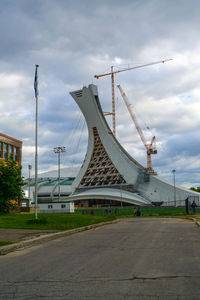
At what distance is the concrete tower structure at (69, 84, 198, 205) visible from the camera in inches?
2918

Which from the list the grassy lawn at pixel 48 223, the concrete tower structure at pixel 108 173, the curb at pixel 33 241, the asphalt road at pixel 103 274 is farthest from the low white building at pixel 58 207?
the asphalt road at pixel 103 274

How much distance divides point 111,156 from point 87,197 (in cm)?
1408

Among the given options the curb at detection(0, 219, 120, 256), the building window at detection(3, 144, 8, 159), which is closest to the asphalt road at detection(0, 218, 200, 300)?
the curb at detection(0, 219, 120, 256)

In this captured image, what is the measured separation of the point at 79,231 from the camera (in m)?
18.7

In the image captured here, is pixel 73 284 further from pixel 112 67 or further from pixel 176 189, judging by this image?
pixel 112 67

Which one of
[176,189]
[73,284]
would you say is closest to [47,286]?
[73,284]

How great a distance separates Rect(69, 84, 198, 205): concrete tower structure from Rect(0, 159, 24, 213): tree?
42.1 metres

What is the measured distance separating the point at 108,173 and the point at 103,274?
78.9 m

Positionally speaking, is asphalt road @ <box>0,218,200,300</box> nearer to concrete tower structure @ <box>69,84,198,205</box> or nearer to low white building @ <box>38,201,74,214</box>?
low white building @ <box>38,201,74,214</box>

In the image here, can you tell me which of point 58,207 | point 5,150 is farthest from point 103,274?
point 58,207

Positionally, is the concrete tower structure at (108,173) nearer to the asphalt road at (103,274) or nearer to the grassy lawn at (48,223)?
the grassy lawn at (48,223)

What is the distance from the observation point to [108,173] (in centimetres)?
8562

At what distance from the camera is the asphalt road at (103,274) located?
5.47 metres

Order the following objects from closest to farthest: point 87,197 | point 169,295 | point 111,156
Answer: point 169,295 → point 87,197 → point 111,156
